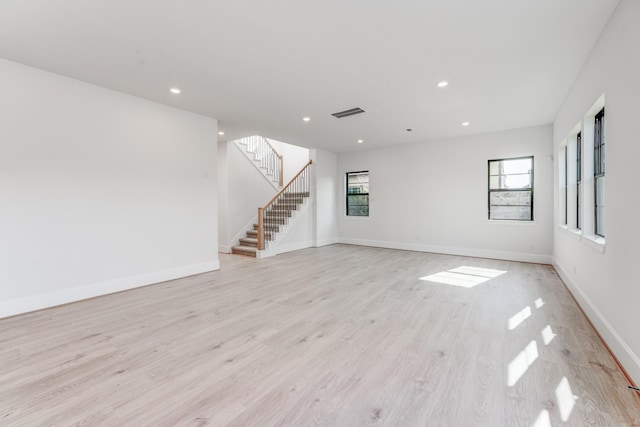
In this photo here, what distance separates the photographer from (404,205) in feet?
24.5

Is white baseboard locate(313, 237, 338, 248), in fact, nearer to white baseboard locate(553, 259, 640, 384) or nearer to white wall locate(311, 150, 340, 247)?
white wall locate(311, 150, 340, 247)

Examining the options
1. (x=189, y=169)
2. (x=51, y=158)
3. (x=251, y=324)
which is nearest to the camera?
(x=251, y=324)

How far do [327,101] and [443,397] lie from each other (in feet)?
13.2

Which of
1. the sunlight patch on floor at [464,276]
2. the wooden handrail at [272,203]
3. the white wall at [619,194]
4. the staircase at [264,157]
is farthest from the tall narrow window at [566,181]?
the staircase at [264,157]

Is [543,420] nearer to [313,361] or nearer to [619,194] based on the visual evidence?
[313,361]

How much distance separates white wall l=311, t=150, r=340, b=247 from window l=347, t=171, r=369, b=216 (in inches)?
16.6

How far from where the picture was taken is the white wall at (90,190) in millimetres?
3139

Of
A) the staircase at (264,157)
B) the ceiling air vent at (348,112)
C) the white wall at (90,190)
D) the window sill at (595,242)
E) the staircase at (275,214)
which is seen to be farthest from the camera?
the staircase at (264,157)

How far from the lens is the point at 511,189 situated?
6.10 m

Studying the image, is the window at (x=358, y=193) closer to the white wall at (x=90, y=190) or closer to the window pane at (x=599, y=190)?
the white wall at (x=90, y=190)

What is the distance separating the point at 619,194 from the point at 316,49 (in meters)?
3.04

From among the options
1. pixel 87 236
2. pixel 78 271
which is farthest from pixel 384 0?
pixel 78 271

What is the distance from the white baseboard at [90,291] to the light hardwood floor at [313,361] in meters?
0.18

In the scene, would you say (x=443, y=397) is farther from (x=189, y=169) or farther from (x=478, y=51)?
(x=189, y=169)
